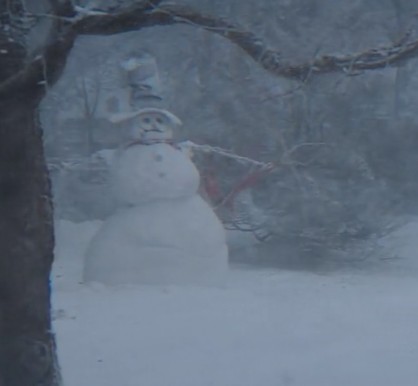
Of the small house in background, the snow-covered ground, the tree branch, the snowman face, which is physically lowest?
the snow-covered ground

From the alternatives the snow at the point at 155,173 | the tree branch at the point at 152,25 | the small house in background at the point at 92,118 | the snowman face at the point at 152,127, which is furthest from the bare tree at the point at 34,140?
the small house in background at the point at 92,118

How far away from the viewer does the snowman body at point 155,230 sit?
12.0 metres

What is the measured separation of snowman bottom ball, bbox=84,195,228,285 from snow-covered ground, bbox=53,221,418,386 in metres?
0.36

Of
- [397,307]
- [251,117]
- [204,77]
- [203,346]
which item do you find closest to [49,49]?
[203,346]

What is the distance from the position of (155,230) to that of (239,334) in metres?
3.16

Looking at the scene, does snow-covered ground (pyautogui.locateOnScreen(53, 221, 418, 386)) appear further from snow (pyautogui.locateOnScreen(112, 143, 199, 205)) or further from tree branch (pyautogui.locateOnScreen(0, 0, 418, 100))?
tree branch (pyautogui.locateOnScreen(0, 0, 418, 100))

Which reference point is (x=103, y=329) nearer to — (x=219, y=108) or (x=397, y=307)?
(x=397, y=307)

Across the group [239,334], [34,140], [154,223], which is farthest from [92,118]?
[34,140]

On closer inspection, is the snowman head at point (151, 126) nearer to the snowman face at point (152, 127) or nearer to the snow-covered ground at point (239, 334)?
the snowman face at point (152, 127)

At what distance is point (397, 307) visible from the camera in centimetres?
1080

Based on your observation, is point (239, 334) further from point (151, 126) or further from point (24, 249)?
point (151, 126)

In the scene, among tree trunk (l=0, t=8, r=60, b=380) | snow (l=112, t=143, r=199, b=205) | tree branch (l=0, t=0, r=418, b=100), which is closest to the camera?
tree branch (l=0, t=0, r=418, b=100)

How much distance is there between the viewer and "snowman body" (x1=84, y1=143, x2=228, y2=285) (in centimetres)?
1202

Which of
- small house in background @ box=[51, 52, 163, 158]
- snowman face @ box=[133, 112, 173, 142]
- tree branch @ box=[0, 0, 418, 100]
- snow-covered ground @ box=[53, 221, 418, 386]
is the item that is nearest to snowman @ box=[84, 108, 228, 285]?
snowman face @ box=[133, 112, 173, 142]
